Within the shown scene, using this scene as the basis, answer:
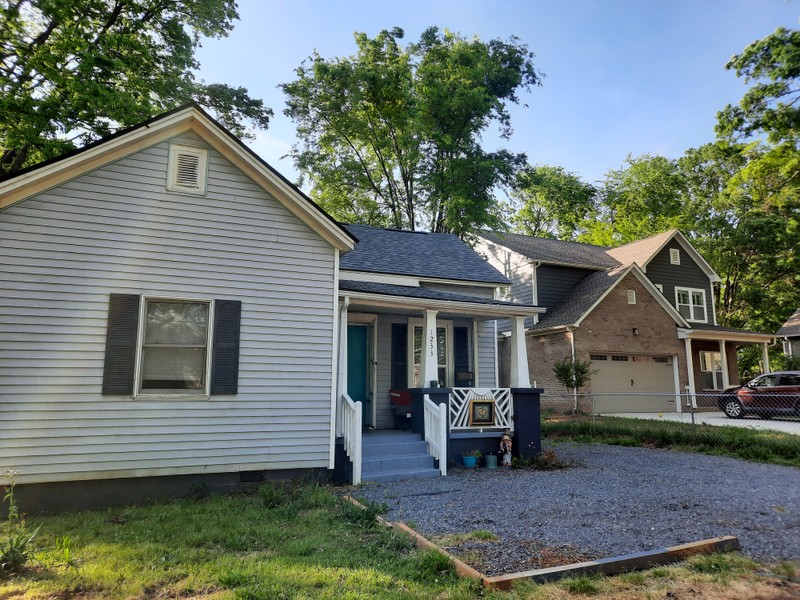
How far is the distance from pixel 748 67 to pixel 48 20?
65.5ft

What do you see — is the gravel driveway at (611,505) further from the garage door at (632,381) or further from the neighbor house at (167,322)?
the garage door at (632,381)

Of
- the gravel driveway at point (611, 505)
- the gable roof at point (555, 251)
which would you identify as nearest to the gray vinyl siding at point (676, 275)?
the gable roof at point (555, 251)

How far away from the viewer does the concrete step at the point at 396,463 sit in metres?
8.21

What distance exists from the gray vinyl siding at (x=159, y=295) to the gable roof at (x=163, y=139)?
13cm

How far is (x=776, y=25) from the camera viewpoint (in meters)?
12.8

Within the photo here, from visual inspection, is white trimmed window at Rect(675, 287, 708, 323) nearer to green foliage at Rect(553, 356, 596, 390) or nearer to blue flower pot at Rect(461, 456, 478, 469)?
green foliage at Rect(553, 356, 596, 390)

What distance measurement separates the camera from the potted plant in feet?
30.2

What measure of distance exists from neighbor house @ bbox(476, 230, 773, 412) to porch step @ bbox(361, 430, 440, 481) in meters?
11.7

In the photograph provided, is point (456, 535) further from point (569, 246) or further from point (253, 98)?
point (569, 246)

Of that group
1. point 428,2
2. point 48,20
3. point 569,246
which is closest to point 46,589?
point 428,2

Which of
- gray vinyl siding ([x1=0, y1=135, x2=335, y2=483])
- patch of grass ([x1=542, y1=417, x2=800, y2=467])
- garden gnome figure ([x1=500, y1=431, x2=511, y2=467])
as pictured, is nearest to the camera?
gray vinyl siding ([x1=0, y1=135, x2=335, y2=483])

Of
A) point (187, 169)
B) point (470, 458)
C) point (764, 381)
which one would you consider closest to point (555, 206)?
point (764, 381)

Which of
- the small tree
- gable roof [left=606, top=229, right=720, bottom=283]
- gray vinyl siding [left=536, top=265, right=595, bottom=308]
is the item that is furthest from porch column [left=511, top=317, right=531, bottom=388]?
gable roof [left=606, top=229, right=720, bottom=283]

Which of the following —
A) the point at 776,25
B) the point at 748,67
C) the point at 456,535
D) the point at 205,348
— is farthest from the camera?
the point at 748,67
